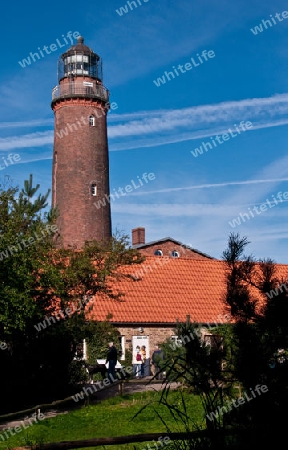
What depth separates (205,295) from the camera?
33.7 metres

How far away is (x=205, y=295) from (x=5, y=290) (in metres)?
18.1

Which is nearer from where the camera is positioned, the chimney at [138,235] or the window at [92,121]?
the window at [92,121]

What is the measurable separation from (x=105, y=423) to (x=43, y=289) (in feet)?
18.7

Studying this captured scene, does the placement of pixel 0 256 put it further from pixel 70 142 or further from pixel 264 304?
Answer: pixel 70 142

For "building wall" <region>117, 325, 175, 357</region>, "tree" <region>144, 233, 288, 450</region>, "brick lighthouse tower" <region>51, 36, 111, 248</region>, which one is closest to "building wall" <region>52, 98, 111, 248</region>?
"brick lighthouse tower" <region>51, 36, 111, 248</region>

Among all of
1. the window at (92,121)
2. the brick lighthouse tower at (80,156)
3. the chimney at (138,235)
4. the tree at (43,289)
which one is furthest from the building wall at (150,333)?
the window at (92,121)

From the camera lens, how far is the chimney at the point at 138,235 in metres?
43.9

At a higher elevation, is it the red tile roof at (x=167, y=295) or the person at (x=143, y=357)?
the red tile roof at (x=167, y=295)

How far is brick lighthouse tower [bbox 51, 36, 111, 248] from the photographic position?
39.5 meters

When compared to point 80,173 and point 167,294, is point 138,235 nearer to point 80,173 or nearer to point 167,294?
point 80,173

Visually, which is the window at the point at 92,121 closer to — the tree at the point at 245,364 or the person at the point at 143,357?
the person at the point at 143,357

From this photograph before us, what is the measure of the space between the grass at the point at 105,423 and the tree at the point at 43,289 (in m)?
3.01

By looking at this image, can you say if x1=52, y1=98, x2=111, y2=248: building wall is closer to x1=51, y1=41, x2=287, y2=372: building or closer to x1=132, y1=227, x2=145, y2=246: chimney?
x1=51, y1=41, x2=287, y2=372: building

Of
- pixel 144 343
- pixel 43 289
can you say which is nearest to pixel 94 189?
pixel 144 343
